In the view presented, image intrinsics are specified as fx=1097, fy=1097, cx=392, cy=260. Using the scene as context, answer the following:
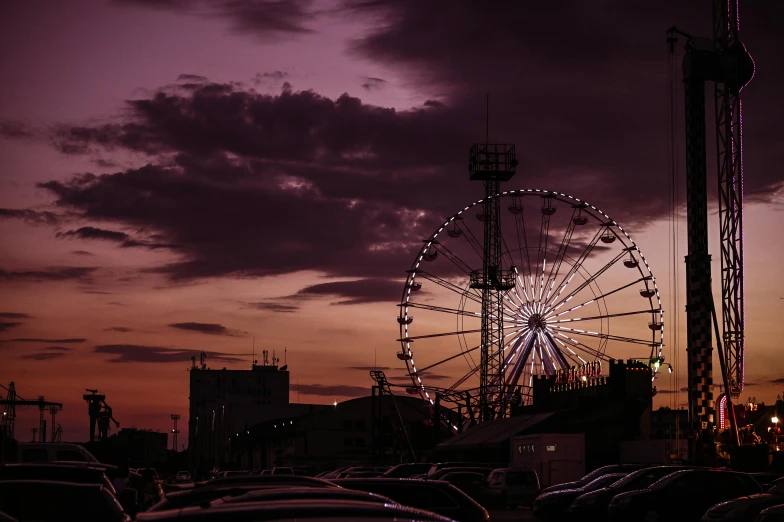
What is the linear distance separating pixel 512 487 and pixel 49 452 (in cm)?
2278

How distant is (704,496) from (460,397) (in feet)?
162

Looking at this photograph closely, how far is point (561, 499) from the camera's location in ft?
115

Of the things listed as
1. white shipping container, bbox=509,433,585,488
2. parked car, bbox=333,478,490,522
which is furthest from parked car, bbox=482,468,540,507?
parked car, bbox=333,478,490,522

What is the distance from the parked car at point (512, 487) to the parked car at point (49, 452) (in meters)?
20.7

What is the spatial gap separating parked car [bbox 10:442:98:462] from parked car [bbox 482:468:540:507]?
20.7m

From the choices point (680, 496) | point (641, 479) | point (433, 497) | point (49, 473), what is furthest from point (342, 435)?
point (49, 473)

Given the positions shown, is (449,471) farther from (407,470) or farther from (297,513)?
(297,513)

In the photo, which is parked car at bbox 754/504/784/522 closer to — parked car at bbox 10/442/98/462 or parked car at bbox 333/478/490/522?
parked car at bbox 333/478/490/522

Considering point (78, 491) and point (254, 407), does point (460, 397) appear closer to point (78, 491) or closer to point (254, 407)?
point (78, 491)

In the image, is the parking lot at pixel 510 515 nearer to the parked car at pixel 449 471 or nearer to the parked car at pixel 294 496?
the parked car at pixel 449 471

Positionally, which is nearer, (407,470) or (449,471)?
(449,471)

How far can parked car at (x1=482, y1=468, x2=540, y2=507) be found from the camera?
145 feet

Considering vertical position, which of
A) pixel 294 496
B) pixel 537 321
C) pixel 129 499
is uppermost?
pixel 537 321

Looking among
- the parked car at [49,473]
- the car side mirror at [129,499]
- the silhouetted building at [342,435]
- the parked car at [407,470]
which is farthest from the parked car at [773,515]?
the silhouetted building at [342,435]
